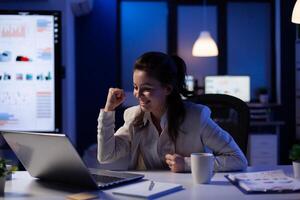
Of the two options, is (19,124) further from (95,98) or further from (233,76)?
(233,76)

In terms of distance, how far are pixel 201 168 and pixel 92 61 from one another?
4374 mm

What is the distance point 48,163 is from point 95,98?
4275 mm

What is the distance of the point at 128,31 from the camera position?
5.97 meters

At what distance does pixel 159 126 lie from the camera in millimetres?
1838

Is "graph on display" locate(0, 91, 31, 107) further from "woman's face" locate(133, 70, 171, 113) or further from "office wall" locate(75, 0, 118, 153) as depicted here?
"office wall" locate(75, 0, 118, 153)

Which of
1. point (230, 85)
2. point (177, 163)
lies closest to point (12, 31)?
point (177, 163)

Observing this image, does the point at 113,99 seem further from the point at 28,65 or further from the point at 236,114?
the point at 28,65

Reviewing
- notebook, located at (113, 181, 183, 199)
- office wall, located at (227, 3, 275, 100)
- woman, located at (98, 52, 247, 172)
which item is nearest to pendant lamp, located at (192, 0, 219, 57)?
office wall, located at (227, 3, 275, 100)

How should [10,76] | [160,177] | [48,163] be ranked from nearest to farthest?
[48,163] < [160,177] < [10,76]

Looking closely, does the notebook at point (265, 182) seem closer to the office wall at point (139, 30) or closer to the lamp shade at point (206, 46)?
the lamp shade at point (206, 46)

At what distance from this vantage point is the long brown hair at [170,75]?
69.2 inches

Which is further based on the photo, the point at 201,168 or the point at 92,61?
the point at 92,61

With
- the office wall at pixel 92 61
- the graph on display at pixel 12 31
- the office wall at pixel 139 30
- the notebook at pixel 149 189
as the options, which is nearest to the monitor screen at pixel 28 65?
the graph on display at pixel 12 31

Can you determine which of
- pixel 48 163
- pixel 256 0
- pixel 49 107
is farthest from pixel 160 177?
pixel 256 0
